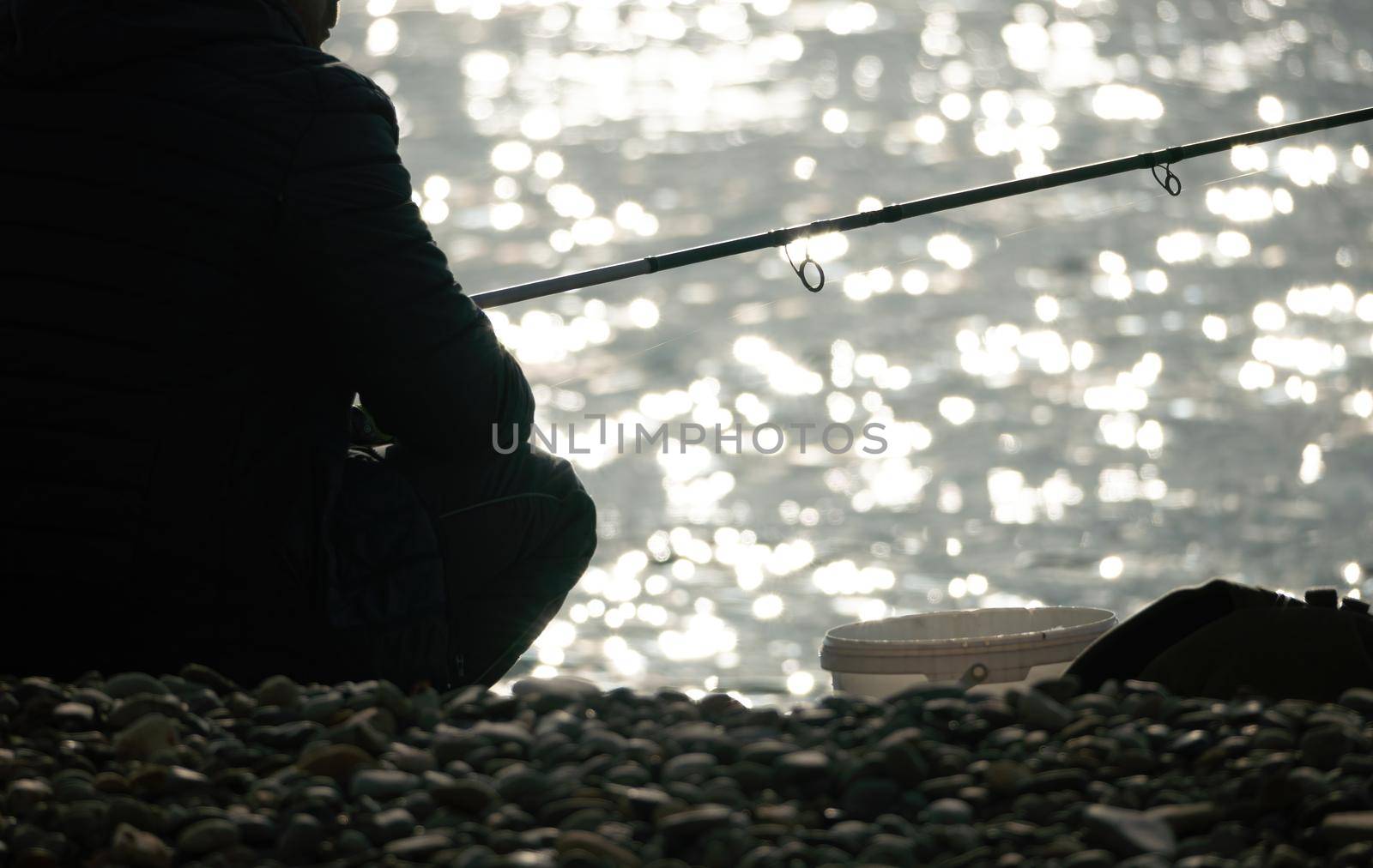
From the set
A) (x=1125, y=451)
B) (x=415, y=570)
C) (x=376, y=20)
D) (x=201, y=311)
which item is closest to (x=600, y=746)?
(x=415, y=570)

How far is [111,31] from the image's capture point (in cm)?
234

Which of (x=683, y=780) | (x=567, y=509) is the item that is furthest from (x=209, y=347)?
(x=683, y=780)

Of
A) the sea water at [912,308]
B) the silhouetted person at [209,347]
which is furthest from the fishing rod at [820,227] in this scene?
the sea water at [912,308]

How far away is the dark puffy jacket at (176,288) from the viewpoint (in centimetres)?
234

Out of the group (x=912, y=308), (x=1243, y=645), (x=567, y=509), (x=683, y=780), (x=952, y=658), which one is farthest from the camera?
(x=912, y=308)

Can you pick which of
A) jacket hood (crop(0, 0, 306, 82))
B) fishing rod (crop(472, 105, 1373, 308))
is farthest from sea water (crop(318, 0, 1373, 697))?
jacket hood (crop(0, 0, 306, 82))

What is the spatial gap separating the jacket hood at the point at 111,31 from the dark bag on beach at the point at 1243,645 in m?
1.39

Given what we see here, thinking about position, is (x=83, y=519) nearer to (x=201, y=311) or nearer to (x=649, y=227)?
(x=201, y=311)

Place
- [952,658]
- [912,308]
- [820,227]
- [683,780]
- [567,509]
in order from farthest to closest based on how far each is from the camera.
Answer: [912,308] < [820,227] < [567,509] < [952,658] < [683,780]

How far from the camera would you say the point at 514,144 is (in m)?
19.1

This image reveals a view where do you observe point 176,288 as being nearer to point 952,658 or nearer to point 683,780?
point 683,780

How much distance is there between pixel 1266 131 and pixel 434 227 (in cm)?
1192

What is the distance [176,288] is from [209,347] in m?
0.09

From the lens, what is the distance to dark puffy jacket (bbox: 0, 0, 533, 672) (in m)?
2.34
